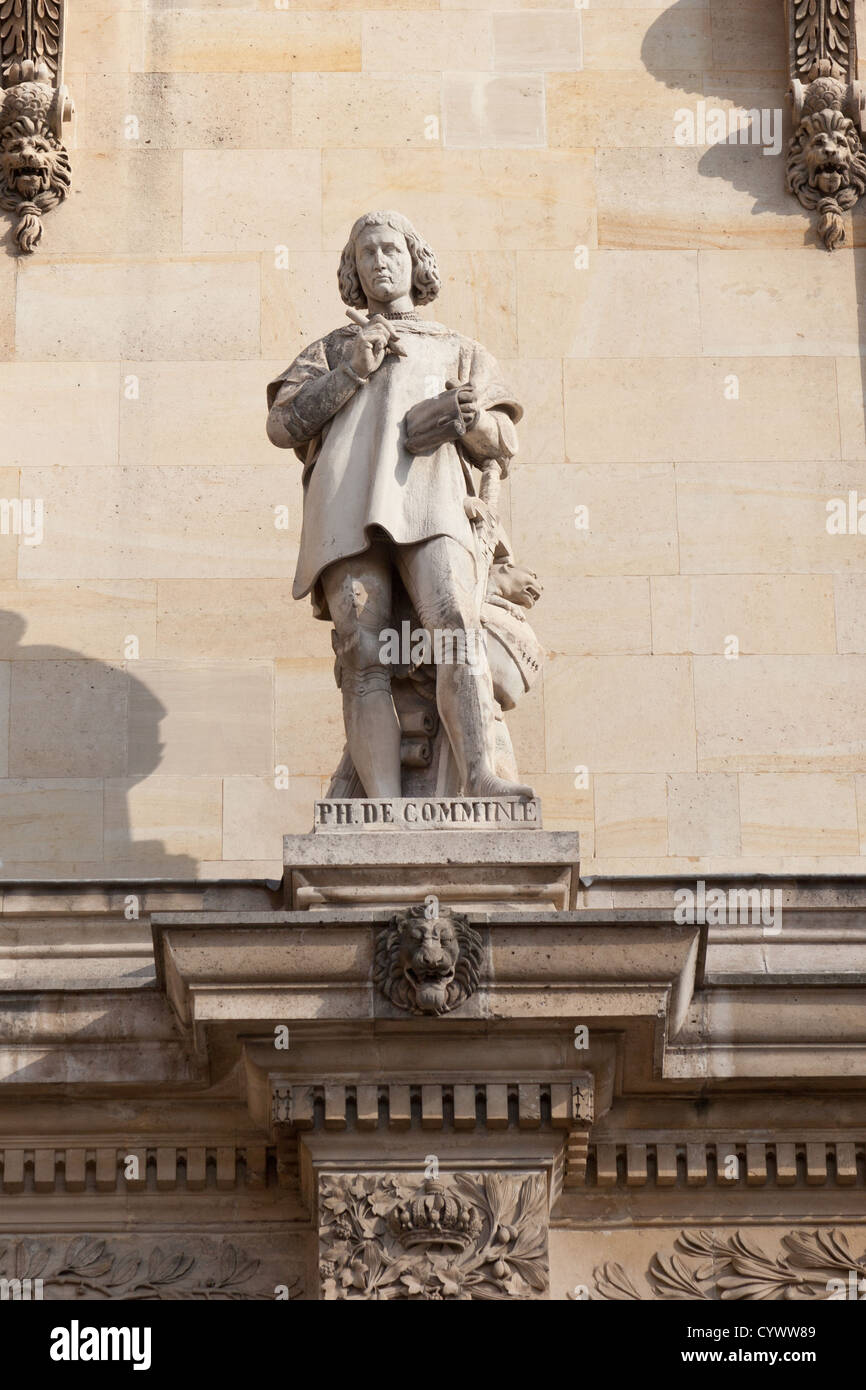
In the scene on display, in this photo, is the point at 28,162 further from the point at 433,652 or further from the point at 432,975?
Answer: the point at 432,975

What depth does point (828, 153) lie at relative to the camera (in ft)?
52.9

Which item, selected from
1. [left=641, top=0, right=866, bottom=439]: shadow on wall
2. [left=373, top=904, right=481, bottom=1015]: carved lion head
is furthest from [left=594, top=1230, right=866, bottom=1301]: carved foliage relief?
[left=641, top=0, right=866, bottom=439]: shadow on wall

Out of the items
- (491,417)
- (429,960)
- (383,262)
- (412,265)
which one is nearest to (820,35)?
(412,265)

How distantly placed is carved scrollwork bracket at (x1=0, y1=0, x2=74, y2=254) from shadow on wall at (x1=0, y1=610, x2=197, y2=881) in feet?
7.87

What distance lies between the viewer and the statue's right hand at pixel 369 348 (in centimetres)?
1280

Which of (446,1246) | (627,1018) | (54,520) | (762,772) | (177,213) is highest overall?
(177,213)

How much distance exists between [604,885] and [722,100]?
5441 millimetres

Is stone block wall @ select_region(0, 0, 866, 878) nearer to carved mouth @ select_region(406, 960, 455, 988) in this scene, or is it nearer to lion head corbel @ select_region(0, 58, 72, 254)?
lion head corbel @ select_region(0, 58, 72, 254)

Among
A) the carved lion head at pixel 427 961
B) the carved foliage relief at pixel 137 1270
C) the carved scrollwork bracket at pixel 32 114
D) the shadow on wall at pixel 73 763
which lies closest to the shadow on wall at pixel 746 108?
the carved scrollwork bracket at pixel 32 114

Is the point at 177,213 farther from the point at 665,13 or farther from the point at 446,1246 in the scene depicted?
the point at 446,1246

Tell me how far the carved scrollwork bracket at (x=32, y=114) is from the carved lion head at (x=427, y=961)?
610 cm

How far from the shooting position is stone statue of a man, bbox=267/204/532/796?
1242 cm

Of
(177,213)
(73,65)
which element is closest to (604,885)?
(177,213)

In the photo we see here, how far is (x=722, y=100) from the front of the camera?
54.2 feet
